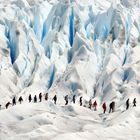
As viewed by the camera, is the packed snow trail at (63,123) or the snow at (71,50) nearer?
the packed snow trail at (63,123)

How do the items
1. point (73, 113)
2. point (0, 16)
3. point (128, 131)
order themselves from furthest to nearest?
point (0, 16), point (73, 113), point (128, 131)

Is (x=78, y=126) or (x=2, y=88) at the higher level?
(x=78, y=126)

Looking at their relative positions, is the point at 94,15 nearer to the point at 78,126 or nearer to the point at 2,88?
the point at 2,88

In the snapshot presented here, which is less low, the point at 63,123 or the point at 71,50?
the point at 63,123

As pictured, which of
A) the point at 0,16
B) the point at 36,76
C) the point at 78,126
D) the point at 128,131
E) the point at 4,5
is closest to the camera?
the point at 128,131

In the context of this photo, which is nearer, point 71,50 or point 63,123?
point 63,123

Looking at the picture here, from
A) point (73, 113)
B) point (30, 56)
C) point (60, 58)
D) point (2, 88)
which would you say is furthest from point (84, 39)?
point (73, 113)

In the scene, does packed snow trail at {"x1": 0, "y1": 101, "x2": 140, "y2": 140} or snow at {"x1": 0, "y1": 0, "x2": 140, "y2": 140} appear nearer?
packed snow trail at {"x1": 0, "y1": 101, "x2": 140, "y2": 140}

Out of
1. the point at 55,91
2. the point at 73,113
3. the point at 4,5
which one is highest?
the point at 4,5
